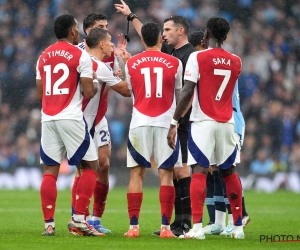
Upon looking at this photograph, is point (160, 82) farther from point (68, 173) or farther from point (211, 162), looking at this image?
point (68, 173)

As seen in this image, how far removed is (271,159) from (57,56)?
13.1 metres

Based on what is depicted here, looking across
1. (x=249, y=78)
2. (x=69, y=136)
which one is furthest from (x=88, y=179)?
(x=249, y=78)

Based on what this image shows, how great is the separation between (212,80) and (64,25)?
176cm

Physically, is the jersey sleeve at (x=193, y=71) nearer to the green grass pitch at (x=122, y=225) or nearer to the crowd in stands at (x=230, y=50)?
the green grass pitch at (x=122, y=225)

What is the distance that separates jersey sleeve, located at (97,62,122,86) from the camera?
9.38 meters

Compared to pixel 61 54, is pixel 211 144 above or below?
below

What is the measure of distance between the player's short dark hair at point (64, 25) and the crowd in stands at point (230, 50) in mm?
12228

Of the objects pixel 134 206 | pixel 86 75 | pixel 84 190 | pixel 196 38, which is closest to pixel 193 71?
pixel 86 75

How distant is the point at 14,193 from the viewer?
1905 centimetres

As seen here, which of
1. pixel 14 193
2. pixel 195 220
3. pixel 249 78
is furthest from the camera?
pixel 249 78

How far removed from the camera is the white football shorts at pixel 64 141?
29.1 ft

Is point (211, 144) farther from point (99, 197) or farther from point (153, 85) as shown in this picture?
point (99, 197)

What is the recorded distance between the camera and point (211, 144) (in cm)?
861

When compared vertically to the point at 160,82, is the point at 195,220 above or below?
below
